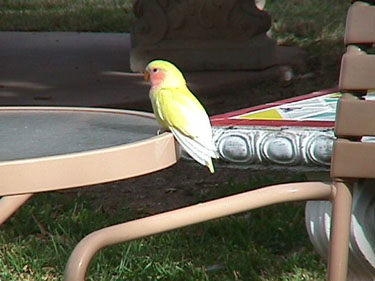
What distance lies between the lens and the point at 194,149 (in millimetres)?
1955

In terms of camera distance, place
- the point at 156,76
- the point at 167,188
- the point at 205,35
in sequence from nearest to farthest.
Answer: the point at 156,76 < the point at 167,188 < the point at 205,35

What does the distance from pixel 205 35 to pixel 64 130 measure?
4964 mm

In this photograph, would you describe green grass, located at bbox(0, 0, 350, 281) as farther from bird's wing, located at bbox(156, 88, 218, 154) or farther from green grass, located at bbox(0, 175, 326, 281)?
bird's wing, located at bbox(156, 88, 218, 154)

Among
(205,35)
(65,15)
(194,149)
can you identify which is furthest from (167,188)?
(65,15)

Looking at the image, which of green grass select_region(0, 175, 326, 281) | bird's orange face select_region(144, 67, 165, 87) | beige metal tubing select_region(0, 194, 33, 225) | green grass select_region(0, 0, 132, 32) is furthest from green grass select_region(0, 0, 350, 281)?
green grass select_region(0, 0, 132, 32)

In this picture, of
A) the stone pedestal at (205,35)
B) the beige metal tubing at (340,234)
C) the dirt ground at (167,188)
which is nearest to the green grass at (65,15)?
the stone pedestal at (205,35)

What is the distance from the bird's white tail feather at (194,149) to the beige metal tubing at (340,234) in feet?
0.93

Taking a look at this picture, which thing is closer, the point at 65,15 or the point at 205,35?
the point at 205,35

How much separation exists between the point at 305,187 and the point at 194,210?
0.73 feet

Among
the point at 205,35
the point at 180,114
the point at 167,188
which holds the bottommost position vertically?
the point at 205,35

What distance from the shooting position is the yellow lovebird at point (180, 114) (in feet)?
6.25

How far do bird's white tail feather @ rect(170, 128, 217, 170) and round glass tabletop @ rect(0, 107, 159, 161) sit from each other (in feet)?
0.17

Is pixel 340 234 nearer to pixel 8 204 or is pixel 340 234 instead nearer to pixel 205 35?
pixel 8 204

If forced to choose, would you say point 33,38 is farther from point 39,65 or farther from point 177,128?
point 177,128
